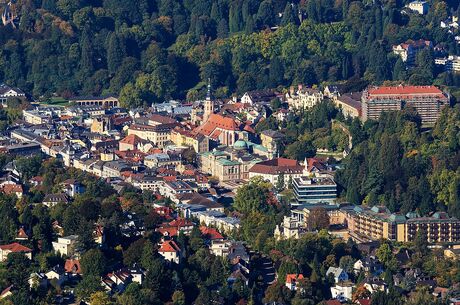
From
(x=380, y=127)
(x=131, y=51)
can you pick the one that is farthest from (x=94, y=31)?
(x=380, y=127)

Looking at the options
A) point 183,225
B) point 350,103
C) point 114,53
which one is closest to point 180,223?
point 183,225

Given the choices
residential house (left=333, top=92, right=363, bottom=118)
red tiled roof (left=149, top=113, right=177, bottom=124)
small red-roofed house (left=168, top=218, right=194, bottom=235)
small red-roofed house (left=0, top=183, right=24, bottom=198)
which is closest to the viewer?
small red-roofed house (left=168, top=218, right=194, bottom=235)

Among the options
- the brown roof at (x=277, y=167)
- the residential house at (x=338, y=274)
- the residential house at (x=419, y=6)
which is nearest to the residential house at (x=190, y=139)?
the brown roof at (x=277, y=167)

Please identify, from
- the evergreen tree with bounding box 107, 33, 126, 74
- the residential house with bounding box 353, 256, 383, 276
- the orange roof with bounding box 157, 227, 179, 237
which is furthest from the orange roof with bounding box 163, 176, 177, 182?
the evergreen tree with bounding box 107, 33, 126, 74

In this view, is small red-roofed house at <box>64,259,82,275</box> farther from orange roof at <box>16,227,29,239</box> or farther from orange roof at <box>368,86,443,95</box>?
orange roof at <box>368,86,443,95</box>

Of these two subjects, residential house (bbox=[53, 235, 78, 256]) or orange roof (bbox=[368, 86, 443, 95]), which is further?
orange roof (bbox=[368, 86, 443, 95])

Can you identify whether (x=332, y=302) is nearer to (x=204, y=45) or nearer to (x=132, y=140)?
(x=132, y=140)
